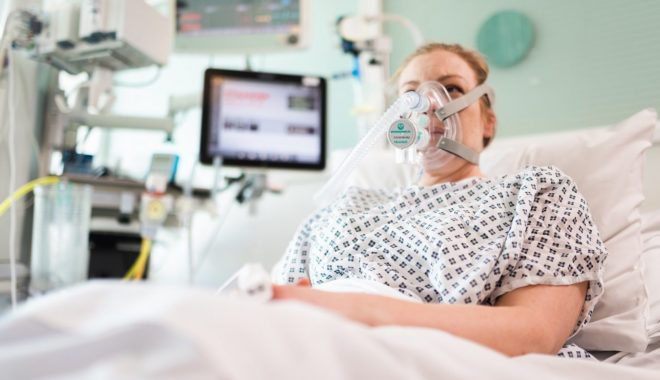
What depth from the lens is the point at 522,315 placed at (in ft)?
3.10

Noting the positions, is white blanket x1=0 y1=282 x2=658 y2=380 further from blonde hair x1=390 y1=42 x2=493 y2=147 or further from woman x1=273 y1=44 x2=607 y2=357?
blonde hair x1=390 y1=42 x2=493 y2=147

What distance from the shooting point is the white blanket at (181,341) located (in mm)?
482

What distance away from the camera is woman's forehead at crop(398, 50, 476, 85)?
1.47 m

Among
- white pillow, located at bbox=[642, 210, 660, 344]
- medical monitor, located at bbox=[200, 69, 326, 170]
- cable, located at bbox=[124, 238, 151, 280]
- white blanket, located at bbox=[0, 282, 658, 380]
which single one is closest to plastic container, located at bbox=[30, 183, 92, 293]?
cable, located at bbox=[124, 238, 151, 280]

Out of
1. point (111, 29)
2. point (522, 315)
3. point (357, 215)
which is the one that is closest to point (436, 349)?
point (522, 315)

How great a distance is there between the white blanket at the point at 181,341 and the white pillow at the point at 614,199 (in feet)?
2.43

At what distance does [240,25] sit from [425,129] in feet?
5.28

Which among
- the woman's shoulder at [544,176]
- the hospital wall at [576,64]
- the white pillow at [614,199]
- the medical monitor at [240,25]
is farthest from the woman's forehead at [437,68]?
the medical monitor at [240,25]

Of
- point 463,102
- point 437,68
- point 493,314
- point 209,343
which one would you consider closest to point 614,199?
point 463,102

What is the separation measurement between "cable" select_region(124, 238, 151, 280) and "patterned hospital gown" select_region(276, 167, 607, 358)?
973 millimetres

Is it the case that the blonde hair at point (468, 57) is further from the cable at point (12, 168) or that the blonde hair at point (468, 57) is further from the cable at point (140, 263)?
the cable at point (12, 168)

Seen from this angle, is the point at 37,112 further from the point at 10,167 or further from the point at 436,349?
the point at 436,349

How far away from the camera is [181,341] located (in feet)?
1.58

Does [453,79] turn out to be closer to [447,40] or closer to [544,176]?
[544,176]
